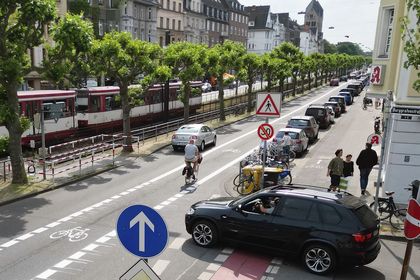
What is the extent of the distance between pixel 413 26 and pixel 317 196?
765 cm

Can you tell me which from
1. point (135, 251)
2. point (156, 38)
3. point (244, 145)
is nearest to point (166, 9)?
point (156, 38)

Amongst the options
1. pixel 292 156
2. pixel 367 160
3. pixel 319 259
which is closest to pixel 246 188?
pixel 367 160

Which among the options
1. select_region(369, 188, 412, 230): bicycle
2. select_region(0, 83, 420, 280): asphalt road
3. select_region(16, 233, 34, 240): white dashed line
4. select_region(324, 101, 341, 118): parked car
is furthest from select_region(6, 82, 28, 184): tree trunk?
select_region(324, 101, 341, 118): parked car

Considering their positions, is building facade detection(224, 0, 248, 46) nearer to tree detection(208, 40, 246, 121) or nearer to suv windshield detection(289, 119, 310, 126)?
tree detection(208, 40, 246, 121)

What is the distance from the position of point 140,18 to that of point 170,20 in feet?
37.1

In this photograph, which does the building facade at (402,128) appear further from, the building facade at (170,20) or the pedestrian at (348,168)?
the building facade at (170,20)

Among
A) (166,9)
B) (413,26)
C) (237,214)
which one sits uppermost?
(166,9)

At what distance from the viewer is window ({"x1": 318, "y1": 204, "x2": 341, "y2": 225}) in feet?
29.6

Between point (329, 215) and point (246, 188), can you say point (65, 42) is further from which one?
point (329, 215)

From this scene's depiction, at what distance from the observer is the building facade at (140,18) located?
63.2 metres

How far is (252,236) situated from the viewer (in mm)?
9789

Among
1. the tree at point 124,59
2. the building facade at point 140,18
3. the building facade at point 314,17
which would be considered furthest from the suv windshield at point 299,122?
the building facade at point 314,17

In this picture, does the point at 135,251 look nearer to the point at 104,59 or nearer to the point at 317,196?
the point at 317,196

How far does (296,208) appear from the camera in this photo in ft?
31.0
